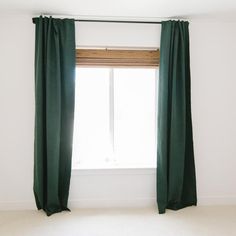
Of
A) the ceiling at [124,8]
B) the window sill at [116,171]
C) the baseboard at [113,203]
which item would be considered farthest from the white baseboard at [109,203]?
the ceiling at [124,8]

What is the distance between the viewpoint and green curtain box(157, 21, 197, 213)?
2736mm

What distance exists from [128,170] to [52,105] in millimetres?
1126

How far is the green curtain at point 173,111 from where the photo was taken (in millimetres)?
2736

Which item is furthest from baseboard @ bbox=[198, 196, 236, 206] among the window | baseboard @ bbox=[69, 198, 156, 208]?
the window

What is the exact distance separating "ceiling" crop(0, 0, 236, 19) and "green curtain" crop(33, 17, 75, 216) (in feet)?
0.50

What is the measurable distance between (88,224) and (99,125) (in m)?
1.11

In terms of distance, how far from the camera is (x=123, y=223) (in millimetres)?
2512

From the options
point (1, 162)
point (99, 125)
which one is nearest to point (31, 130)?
point (1, 162)

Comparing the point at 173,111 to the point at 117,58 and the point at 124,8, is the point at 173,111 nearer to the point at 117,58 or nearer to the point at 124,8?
the point at 117,58

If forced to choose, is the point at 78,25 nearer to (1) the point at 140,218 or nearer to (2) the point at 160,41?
(2) the point at 160,41

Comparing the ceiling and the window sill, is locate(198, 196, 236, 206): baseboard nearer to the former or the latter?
Answer: the window sill

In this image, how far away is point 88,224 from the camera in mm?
2490

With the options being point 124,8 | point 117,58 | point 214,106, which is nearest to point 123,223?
point 214,106

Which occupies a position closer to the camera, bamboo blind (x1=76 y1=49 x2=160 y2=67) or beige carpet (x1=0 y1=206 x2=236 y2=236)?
beige carpet (x1=0 y1=206 x2=236 y2=236)
